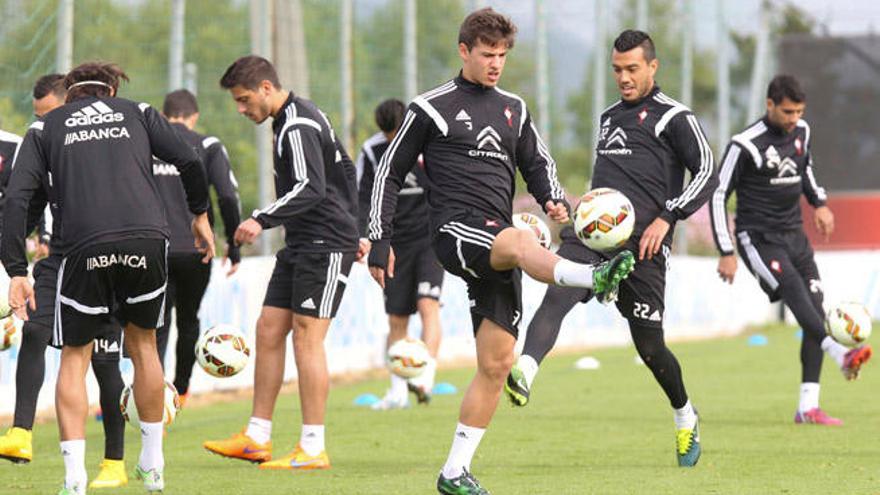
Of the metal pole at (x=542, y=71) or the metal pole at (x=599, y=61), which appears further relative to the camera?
the metal pole at (x=599, y=61)

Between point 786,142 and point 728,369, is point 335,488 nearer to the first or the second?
point 786,142

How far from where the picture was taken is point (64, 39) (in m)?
14.5

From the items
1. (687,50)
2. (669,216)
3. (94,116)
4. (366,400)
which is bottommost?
(366,400)

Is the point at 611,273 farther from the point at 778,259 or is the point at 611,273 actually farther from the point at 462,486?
the point at 778,259

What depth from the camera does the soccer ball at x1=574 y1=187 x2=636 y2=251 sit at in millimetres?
8164

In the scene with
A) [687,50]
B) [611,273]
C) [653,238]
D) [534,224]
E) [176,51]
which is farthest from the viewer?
[687,50]

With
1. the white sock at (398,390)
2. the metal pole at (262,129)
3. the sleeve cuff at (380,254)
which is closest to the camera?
the sleeve cuff at (380,254)

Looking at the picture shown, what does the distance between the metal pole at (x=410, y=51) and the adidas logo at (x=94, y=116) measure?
1265 centimetres

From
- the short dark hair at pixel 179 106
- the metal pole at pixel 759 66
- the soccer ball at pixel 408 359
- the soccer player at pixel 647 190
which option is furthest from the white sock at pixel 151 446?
the metal pole at pixel 759 66

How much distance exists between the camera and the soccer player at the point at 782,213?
1177 centimetres

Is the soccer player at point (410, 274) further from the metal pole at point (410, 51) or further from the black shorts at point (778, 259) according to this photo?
the metal pole at point (410, 51)

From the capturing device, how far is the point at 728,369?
701 inches

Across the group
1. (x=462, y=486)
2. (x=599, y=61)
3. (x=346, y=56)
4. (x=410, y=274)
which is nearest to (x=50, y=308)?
(x=462, y=486)

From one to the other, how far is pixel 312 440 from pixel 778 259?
12.9 ft
